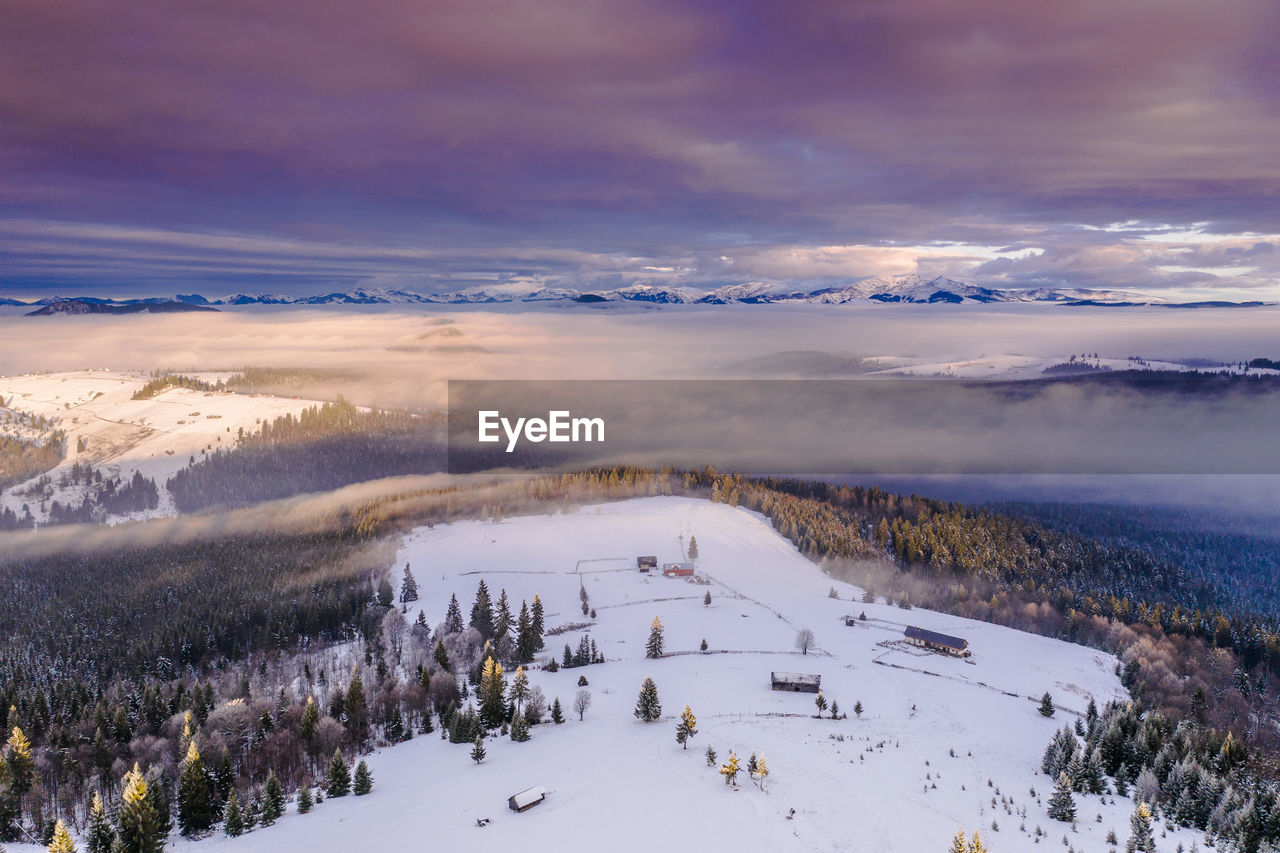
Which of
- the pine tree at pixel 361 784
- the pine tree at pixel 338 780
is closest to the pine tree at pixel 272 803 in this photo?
the pine tree at pixel 338 780

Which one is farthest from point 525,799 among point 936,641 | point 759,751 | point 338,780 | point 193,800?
point 936,641

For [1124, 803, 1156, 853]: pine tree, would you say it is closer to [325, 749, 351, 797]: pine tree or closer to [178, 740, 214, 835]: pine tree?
[325, 749, 351, 797]: pine tree

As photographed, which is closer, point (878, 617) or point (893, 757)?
point (893, 757)

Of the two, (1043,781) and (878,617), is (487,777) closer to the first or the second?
(1043,781)

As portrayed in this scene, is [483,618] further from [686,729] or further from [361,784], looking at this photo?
[686,729]

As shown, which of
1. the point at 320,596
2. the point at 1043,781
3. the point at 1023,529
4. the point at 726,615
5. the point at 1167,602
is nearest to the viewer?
the point at 1043,781

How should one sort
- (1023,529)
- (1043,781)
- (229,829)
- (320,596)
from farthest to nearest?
(1023,529), (320,596), (1043,781), (229,829)

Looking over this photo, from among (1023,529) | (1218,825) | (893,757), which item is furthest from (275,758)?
(1023,529)
